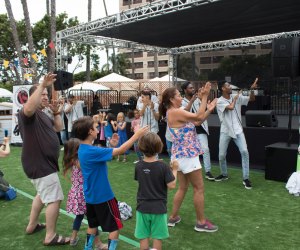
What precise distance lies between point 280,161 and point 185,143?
290cm

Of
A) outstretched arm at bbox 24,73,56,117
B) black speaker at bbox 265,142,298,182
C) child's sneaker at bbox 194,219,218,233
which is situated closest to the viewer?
outstretched arm at bbox 24,73,56,117

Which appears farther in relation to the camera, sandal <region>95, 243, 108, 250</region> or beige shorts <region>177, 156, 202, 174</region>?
beige shorts <region>177, 156, 202, 174</region>

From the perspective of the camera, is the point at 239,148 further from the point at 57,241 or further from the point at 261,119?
the point at 57,241

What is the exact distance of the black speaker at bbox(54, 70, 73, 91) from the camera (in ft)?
26.0

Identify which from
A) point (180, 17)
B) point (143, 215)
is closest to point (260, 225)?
point (143, 215)

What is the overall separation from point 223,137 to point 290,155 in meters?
1.17

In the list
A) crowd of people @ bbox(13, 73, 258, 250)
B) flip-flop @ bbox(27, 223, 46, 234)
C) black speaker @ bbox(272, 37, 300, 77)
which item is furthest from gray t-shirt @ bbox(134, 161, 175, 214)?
black speaker @ bbox(272, 37, 300, 77)

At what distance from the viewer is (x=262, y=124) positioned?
718 cm

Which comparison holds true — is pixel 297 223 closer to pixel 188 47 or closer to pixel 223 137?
pixel 223 137

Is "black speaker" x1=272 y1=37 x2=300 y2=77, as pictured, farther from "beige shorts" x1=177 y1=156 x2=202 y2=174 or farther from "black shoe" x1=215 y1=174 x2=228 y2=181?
"beige shorts" x1=177 y1=156 x2=202 y2=174

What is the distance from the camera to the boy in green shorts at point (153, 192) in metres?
2.91

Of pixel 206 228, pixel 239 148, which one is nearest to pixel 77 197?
pixel 206 228

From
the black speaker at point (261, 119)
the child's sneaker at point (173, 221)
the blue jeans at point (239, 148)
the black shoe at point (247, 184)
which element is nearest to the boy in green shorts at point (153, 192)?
the child's sneaker at point (173, 221)

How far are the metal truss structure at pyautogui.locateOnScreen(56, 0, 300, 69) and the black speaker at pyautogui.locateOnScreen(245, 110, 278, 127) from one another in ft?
11.2
